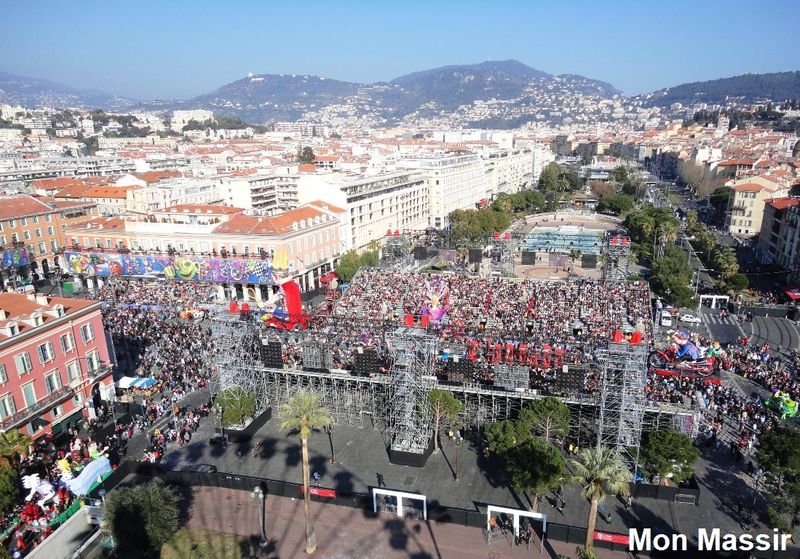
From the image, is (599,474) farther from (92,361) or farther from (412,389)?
(92,361)

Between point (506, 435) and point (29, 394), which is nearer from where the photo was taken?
point (506, 435)

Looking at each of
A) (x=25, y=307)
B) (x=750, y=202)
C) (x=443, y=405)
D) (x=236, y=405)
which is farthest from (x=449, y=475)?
(x=750, y=202)

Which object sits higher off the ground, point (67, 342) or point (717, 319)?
point (67, 342)

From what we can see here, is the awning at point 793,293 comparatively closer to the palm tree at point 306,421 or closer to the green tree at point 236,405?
the palm tree at point 306,421

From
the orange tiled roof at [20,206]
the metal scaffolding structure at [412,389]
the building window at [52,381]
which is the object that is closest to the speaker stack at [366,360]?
the metal scaffolding structure at [412,389]

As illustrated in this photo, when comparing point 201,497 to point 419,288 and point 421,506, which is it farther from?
point 419,288

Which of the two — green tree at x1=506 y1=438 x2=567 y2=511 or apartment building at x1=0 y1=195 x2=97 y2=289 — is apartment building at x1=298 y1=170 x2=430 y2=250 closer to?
apartment building at x1=0 y1=195 x2=97 y2=289

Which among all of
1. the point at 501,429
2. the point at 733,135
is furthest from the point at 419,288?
the point at 733,135
